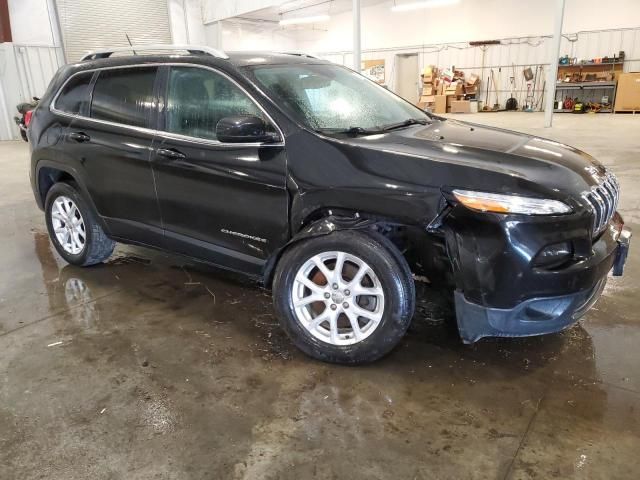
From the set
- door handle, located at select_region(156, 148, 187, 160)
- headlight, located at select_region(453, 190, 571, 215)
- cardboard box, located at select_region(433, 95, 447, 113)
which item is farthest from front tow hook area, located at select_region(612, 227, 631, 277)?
cardboard box, located at select_region(433, 95, 447, 113)

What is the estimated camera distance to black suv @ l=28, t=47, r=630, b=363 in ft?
7.13

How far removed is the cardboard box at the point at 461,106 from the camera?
18.5 metres

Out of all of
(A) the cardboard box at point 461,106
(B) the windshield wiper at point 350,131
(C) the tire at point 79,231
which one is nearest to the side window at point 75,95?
(C) the tire at point 79,231

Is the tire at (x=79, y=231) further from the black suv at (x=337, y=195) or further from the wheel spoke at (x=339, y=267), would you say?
the wheel spoke at (x=339, y=267)

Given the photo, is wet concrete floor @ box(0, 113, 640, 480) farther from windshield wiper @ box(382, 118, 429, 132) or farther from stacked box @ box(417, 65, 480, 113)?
stacked box @ box(417, 65, 480, 113)

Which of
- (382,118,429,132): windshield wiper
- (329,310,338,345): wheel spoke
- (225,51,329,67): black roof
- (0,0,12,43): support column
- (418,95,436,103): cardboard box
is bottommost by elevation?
(418,95,436,103): cardboard box

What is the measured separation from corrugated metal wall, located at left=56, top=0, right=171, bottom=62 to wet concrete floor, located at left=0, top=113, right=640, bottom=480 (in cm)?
1371

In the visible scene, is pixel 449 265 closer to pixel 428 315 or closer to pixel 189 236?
pixel 428 315

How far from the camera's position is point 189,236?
3086 mm

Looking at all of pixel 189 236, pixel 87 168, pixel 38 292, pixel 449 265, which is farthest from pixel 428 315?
pixel 38 292

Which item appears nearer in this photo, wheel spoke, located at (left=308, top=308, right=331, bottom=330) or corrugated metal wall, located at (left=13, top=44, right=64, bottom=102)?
wheel spoke, located at (left=308, top=308, right=331, bottom=330)

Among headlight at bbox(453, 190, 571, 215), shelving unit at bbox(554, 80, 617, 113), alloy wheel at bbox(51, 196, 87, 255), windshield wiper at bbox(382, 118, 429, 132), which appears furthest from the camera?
shelving unit at bbox(554, 80, 617, 113)

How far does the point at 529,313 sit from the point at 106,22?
53.5 feet

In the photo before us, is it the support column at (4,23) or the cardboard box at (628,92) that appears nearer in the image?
the support column at (4,23)
